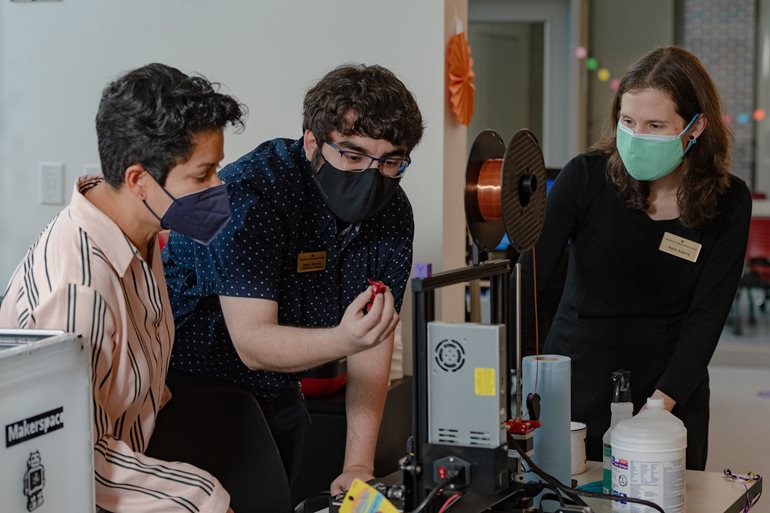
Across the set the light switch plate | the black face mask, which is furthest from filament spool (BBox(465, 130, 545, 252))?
the light switch plate

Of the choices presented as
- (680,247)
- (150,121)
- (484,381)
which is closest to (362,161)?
(150,121)

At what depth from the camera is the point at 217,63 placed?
3252 millimetres

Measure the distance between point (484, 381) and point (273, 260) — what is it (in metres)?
0.56

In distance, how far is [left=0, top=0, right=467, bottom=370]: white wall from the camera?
10.2 feet

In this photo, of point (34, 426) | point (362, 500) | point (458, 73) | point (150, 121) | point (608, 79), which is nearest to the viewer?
point (34, 426)

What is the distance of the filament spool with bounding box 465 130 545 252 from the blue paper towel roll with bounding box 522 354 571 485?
237 mm

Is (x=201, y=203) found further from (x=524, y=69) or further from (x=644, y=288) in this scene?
(x=524, y=69)

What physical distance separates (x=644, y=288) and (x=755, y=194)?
462 centimetres

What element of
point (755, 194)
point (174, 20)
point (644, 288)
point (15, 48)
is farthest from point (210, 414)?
point (755, 194)

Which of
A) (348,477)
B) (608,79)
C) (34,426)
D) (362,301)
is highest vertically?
(608,79)

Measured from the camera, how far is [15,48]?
11.2 feet

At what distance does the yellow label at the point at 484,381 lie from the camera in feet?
4.17

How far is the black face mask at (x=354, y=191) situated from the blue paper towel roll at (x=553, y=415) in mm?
389

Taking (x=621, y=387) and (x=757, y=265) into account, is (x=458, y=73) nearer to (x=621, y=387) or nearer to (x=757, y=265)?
(x=621, y=387)
